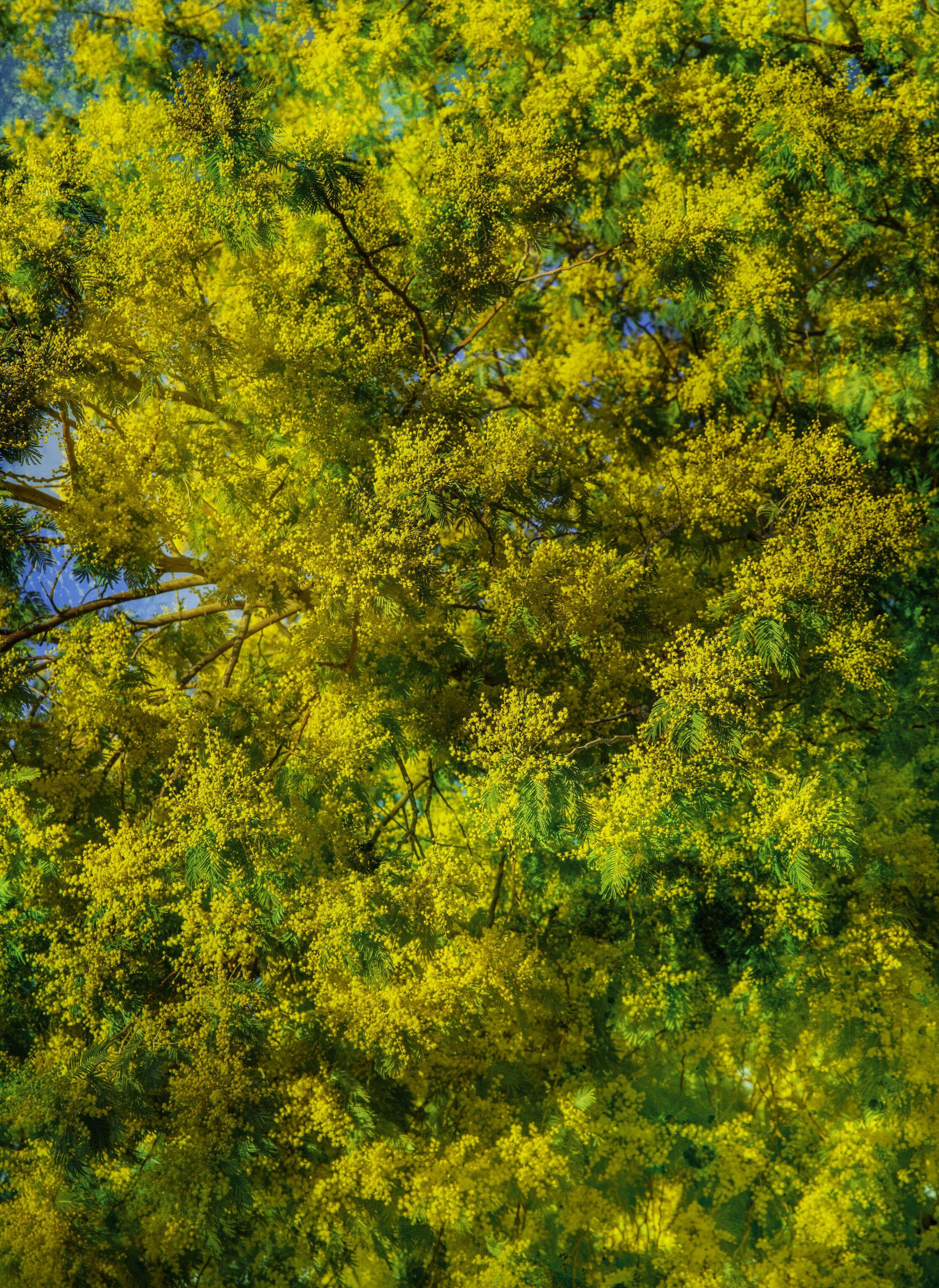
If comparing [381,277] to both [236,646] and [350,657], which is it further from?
[236,646]

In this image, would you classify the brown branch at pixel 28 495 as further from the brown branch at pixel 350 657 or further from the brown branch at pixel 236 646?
the brown branch at pixel 350 657

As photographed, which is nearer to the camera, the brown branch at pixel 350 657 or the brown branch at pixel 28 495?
the brown branch at pixel 350 657

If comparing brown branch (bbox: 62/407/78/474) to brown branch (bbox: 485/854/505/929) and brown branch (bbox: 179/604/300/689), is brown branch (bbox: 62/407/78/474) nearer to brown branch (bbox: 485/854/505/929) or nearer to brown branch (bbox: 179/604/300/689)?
brown branch (bbox: 179/604/300/689)

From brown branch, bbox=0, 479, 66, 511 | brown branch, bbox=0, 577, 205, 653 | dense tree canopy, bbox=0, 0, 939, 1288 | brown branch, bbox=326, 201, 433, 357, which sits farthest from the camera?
brown branch, bbox=0, 479, 66, 511

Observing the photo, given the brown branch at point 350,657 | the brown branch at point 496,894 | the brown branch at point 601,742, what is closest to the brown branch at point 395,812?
the brown branch at point 496,894

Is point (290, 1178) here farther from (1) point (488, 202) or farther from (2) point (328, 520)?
(1) point (488, 202)

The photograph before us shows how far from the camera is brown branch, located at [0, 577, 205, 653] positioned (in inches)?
255

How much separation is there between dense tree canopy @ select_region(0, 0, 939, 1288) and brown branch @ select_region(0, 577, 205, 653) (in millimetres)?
61

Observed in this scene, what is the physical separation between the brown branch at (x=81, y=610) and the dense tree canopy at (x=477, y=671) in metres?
0.06

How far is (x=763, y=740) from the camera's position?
19.1ft

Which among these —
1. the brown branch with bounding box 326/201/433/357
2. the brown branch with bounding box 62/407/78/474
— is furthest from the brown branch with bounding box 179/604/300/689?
the brown branch with bounding box 326/201/433/357

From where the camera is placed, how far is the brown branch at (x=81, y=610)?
6.48 meters

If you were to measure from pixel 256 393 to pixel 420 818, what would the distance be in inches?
134

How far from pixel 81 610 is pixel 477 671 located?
2.42 meters
